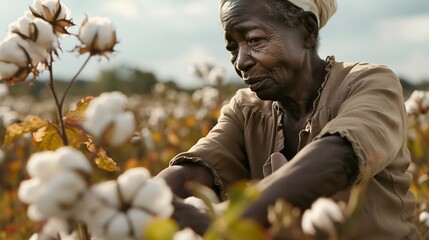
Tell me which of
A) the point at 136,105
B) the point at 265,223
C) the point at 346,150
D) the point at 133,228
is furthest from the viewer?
the point at 136,105

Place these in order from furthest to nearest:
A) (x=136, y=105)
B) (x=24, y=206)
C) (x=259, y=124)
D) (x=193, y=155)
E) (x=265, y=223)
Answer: (x=136, y=105), (x=24, y=206), (x=259, y=124), (x=193, y=155), (x=265, y=223)

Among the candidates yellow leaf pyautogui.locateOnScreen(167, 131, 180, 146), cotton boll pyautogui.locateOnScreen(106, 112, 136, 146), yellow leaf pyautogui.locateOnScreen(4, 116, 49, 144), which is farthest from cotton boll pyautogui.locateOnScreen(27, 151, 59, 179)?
yellow leaf pyautogui.locateOnScreen(167, 131, 180, 146)

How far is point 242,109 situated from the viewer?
2691 millimetres

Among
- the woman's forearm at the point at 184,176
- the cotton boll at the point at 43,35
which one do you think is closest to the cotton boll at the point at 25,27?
the cotton boll at the point at 43,35

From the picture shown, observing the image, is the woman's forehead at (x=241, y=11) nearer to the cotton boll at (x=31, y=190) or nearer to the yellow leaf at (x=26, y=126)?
the yellow leaf at (x=26, y=126)

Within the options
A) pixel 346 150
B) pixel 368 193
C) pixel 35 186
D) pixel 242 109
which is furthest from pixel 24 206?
pixel 35 186

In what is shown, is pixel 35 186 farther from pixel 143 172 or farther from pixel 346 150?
pixel 346 150

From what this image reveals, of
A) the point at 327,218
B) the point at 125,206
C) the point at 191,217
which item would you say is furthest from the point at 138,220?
the point at 191,217

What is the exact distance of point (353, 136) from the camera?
1.70m

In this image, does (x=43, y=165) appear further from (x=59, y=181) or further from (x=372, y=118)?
(x=372, y=118)

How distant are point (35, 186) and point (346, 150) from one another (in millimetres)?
793

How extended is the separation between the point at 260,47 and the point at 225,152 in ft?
1.38

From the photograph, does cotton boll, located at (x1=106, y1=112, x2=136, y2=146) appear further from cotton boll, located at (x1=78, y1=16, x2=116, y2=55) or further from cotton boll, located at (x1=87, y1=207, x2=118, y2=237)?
cotton boll, located at (x1=78, y1=16, x2=116, y2=55)

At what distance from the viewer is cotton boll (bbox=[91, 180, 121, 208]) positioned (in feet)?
3.41
